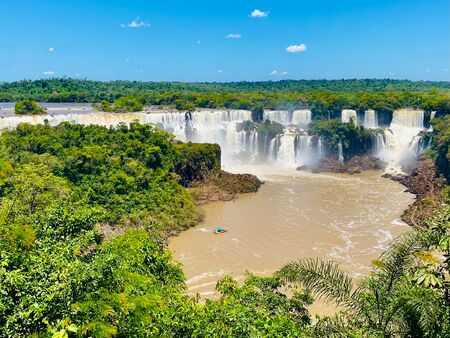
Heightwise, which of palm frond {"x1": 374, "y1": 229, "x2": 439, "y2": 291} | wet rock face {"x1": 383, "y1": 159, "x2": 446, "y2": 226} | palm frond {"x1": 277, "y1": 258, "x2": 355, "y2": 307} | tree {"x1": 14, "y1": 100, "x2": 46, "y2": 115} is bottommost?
wet rock face {"x1": 383, "y1": 159, "x2": 446, "y2": 226}

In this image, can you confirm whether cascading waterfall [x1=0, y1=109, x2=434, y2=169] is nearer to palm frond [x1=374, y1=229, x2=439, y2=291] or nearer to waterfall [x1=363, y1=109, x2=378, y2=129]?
waterfall [x1=363, y1=109, x2=378, y2=129]

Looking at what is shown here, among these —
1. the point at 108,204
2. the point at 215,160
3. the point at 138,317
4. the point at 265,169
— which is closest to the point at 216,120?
the point at 265,169

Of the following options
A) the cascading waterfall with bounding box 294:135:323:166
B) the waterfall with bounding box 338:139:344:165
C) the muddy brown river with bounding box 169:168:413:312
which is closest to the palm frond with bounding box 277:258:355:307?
the muddy brown river with bounding box 169:168:413:312

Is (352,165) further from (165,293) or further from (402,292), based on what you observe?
(402,292)

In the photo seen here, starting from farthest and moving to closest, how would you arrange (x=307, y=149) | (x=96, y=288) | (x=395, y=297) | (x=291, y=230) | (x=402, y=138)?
(x=402, y=138) → (x=307, y=149) → (x=291, y=230) → (x=96, y=288) → (x=395, y=297)

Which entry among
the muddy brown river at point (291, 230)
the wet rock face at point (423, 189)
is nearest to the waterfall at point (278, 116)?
the muddy brown river at point (291, 230)

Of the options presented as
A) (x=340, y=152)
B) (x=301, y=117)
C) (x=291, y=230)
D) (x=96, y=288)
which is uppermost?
(x=301, y=117)

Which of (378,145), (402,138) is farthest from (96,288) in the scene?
(402,138)
